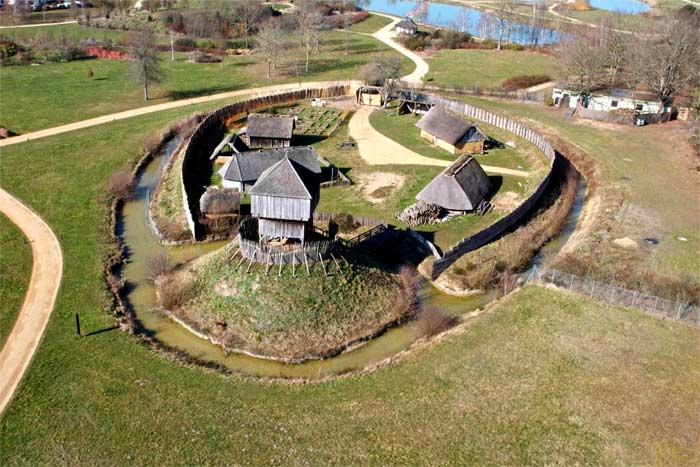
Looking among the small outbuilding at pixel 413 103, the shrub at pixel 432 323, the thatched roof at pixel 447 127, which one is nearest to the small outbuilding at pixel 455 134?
the thatched roof at pixel 447 127

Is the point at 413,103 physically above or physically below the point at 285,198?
below

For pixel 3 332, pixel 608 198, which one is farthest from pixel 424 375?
pixel 608 198

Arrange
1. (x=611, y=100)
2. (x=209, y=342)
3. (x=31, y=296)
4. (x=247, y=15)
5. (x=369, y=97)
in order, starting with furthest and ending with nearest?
(x=247, y=15) < (x=369, y=97) < (x=611, y=100) < (x=31, y=296) < (x=209, y=342)

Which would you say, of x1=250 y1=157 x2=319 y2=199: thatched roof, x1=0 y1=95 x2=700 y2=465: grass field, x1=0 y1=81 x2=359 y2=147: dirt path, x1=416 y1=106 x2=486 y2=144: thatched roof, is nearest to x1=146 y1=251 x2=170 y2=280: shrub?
x1=0 y1=95 x2=700 y2=465: grass field

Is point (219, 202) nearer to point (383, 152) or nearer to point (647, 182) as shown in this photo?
point (383, 152)

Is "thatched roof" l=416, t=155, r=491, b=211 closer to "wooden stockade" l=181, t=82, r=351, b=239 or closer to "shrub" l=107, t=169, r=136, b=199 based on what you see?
"wooden stockade" l=181, t=82, r=351, b=239

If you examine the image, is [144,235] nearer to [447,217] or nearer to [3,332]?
[3,332]

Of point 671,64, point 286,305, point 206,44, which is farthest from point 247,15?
point 286,305

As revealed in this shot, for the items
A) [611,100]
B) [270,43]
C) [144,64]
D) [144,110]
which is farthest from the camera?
[270,43]
